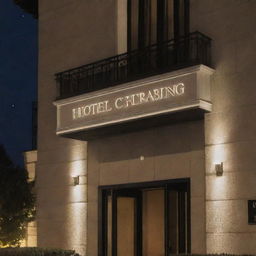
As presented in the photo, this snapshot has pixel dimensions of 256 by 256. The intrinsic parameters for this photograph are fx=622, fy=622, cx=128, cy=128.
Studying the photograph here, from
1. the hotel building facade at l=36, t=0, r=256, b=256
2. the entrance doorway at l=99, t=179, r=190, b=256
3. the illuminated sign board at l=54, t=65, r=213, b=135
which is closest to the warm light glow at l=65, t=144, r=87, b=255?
the hotel building facade at l=36, t=0, r=256, b=256

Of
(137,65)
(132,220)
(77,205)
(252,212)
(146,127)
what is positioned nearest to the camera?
(252,212)

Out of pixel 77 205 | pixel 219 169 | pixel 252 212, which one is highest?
pixel 219 169

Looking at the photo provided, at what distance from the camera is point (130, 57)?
15.6 meters

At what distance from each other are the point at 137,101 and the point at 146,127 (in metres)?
0.98

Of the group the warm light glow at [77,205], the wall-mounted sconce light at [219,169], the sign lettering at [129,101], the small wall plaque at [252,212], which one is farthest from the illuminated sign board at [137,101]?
the small wall plaque at [252,212]

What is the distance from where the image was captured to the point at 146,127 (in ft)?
50.1

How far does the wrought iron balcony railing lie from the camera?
46.2 feet

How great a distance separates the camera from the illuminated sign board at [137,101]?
44.7ft

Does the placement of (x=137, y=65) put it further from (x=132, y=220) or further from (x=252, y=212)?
(x=252, y=212)

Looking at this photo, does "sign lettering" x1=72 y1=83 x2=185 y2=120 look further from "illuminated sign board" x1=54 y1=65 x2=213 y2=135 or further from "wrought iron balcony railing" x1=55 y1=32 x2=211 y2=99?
"wrought iron balcony railing" x1=55 y1=32 x2=211 y2=99

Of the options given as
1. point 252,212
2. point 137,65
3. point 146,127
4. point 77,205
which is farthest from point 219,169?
point 77,205

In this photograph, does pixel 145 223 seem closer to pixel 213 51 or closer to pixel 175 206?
pixel 175 206

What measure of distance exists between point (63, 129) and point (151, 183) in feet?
9.11

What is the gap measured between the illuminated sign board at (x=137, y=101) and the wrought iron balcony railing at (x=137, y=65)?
19 centimetres
